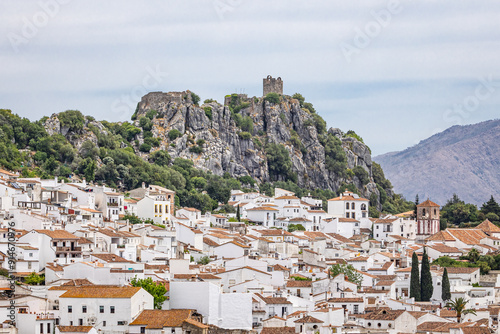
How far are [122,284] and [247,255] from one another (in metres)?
14.1

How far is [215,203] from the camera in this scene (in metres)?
101

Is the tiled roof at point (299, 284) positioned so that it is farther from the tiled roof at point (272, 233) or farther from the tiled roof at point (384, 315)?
the tiled roof at point (272, 233)

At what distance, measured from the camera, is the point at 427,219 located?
96.4 meters

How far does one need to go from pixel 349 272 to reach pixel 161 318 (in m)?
21.1

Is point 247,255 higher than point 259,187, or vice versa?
point 259,187

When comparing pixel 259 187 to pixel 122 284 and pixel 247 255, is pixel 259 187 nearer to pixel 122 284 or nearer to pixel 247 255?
pixel 247 255

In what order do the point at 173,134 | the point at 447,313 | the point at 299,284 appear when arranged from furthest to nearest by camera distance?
1. the point at 173,134
2. the point at 299,284
3. the point at 447,313

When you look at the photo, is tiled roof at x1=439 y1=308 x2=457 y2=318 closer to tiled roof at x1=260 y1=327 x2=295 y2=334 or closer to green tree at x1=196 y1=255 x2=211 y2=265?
tiled roof at x1=260 y1=327 x2=295 y2=334

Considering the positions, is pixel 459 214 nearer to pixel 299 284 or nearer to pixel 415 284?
pixel 415 284

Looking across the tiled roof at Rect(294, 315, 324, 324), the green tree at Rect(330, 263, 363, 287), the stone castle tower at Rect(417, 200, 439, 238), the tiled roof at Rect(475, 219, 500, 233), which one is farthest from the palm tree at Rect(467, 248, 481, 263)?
the tiled roof at Rect(294, 315, 324, 324)

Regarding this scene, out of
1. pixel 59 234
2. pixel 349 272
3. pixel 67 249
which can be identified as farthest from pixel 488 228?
pixel 67 249

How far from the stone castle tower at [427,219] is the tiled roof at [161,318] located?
165ft

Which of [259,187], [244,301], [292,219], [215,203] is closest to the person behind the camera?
[244,301]

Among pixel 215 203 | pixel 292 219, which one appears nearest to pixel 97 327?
pixel 292 219
